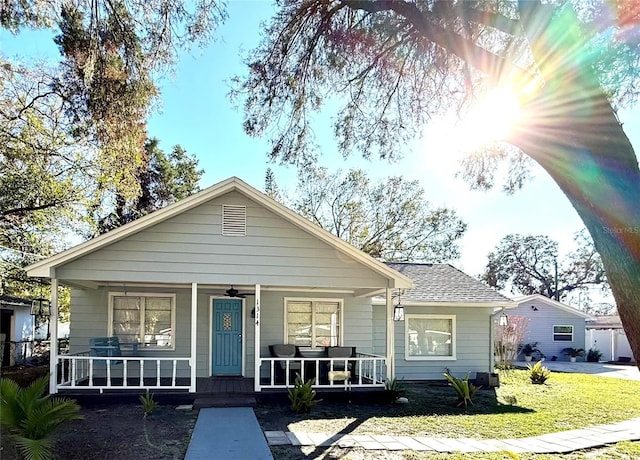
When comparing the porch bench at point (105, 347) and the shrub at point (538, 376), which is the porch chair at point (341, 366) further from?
→ the shrub at point (538, 376)

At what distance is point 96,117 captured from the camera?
7.38 metres

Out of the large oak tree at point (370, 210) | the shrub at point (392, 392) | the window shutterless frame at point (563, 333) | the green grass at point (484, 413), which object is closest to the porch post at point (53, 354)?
the green grass at point (484, 413)

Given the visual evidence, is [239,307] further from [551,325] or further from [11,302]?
[551,325]

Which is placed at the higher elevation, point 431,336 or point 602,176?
point 602,176

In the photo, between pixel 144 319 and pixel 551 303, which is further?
pixel 551 303

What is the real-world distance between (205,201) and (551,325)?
68.2 feet

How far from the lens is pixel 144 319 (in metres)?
11.7

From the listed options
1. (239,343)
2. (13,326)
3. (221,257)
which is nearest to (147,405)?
(221,257)

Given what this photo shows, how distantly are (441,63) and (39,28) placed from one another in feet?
18.4

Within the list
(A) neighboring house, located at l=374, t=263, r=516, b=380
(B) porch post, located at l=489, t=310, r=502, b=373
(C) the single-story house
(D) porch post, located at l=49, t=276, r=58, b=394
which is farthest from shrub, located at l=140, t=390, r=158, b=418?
(B) porch post, located at l=489, t=310, r=502, b=373

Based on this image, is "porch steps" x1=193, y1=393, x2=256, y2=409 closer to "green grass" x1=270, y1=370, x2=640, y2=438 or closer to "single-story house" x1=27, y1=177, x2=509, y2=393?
"single-story house" x1=27, y1=177, x2=509, y2=393

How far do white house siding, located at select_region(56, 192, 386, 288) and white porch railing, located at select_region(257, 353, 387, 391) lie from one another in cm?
171

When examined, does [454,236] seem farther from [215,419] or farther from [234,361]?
[215,419]

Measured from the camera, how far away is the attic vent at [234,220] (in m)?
10.2
